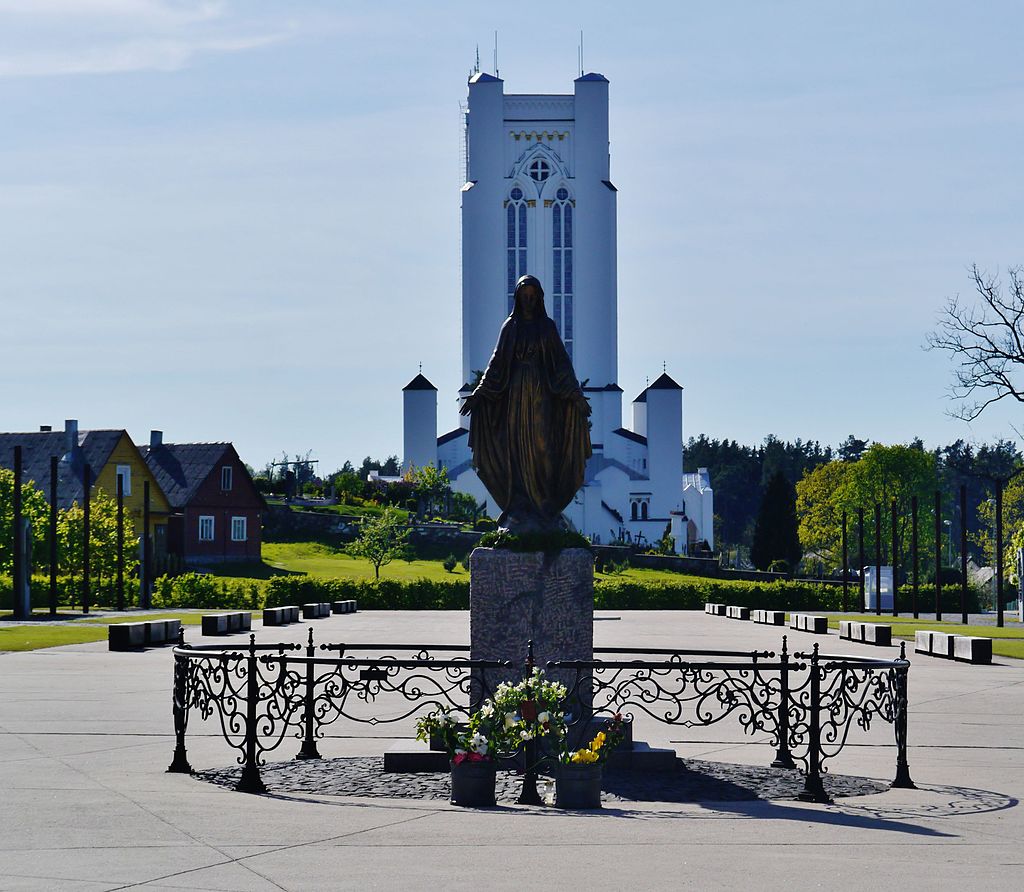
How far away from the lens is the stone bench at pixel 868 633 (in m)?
30.1

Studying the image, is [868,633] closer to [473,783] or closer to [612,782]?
[612,782]

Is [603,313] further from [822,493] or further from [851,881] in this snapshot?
[851,881]

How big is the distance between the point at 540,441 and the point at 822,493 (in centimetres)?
8984

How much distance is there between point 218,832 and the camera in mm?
8898

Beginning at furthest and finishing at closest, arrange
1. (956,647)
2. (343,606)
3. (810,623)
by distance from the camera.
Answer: (343,606) < (810,623) < (956,647)

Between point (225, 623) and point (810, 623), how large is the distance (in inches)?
603

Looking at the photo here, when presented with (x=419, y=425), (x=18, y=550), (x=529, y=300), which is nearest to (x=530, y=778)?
(x=529, y=300)

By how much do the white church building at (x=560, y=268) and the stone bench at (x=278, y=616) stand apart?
65649mm

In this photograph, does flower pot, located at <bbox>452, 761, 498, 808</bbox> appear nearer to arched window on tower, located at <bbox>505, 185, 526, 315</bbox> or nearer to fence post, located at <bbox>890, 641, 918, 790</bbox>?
fence post, located at <bbox>890, 641, 918, 790</bbox>

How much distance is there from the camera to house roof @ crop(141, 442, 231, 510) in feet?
253

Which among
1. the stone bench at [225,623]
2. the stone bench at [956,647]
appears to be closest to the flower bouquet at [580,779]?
the stone bench at [956,647]

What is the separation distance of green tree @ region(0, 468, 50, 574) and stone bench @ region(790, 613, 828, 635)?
22.0 meters

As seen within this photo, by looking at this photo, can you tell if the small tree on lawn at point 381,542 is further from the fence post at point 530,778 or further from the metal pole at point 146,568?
the fence post at point 530,778

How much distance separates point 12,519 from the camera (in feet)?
145
